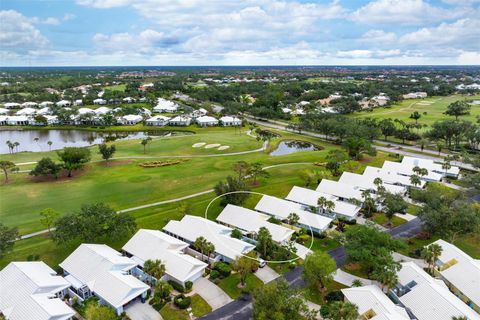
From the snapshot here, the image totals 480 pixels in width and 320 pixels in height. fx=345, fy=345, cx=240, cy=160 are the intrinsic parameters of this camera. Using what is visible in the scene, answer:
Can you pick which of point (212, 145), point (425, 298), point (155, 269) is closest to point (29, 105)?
point (212, 145)

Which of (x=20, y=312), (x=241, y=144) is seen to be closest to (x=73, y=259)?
(x=20, y=312)

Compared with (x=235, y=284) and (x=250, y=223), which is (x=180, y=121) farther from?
(x=235, y=284)

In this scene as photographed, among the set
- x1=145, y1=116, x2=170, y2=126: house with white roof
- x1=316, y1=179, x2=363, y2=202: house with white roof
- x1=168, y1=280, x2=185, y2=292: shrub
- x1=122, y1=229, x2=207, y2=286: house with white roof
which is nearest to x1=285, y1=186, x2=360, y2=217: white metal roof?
x1=316, y1=179, x2=363, y2=202: house with white roof

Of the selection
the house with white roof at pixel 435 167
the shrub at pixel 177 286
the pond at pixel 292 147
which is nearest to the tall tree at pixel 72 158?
the shrub at pixel 177 286

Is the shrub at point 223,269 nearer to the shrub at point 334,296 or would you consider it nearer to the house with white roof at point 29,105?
the shrub at point 334,296

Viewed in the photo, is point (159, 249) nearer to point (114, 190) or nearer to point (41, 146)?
point (114, 190)
